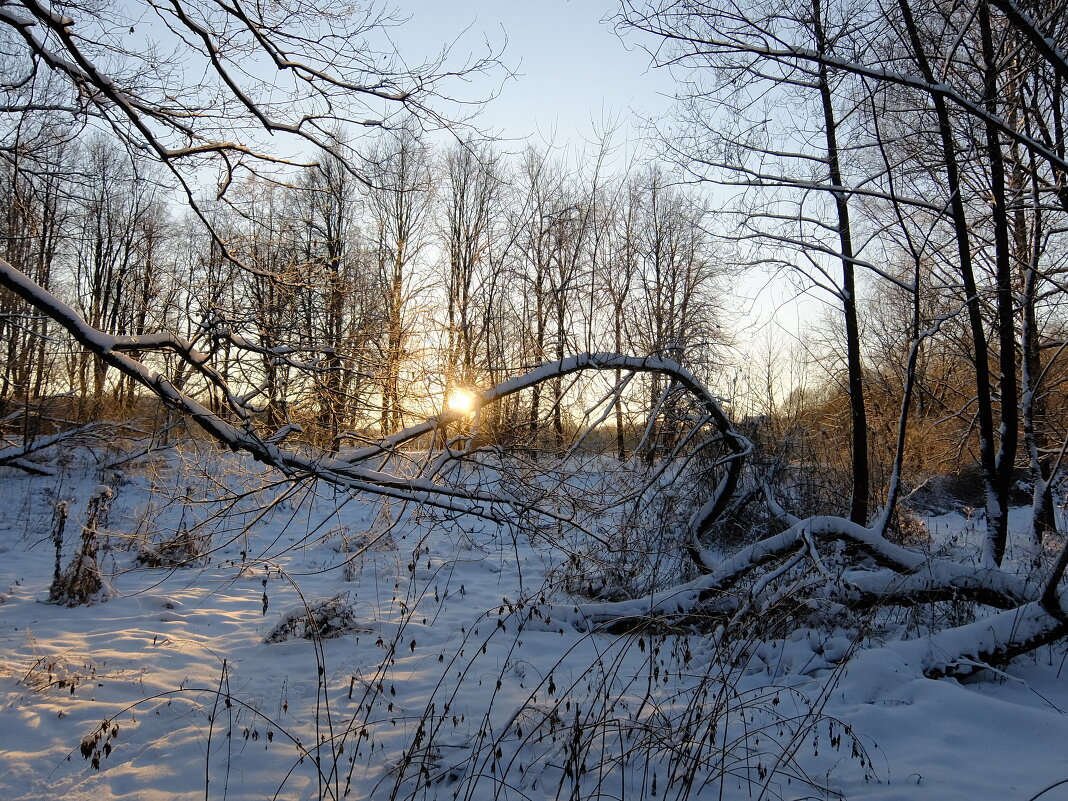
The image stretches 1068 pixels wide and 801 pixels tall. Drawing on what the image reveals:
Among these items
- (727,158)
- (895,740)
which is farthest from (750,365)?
(895,740)

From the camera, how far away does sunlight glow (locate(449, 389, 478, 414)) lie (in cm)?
409

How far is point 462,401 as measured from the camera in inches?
→ 164

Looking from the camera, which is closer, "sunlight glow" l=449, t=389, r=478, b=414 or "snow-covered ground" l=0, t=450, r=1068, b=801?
"snow-covered ground" l=0, t=450, r=1068, b=801

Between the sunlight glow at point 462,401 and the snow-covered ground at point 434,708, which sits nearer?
the snow-covered ground at point 434,708

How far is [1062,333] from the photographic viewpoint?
11.0 metres

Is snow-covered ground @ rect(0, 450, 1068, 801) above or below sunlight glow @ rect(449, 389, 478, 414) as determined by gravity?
below

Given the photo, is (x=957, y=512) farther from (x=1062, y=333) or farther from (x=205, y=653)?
(x=205, y=653)

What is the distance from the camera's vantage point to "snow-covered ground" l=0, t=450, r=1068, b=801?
9.78ft

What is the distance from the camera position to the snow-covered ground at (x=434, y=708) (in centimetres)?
298

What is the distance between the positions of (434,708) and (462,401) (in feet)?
6.11

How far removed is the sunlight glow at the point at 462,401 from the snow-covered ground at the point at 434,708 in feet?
2.51

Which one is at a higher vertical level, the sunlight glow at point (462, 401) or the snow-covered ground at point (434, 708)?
the sunlight glow at point (462, 401)

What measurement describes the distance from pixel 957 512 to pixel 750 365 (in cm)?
935

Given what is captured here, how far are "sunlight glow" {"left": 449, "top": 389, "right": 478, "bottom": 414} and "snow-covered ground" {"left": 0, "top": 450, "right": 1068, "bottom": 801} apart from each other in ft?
2.51
